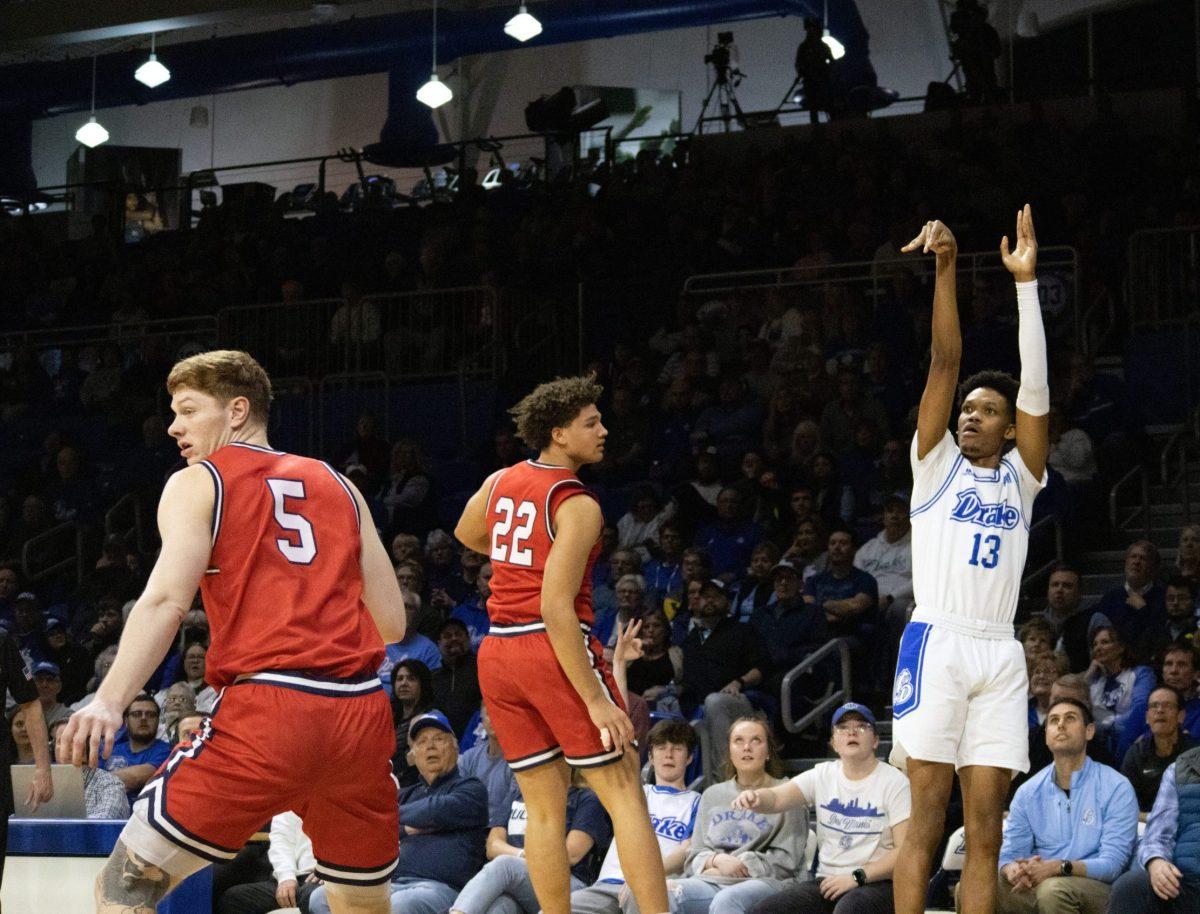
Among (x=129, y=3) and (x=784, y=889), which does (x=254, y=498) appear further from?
(x=129, y=3)

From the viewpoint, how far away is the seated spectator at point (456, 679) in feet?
33.5

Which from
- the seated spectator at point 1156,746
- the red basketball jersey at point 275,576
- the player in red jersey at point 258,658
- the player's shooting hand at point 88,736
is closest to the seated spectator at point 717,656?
the seated spectator at point 1156,746

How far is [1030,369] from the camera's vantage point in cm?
529

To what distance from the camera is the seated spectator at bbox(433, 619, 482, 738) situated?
1022cm

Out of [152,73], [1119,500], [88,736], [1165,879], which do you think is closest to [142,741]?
[1165,879]

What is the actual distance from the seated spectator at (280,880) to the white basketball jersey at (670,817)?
1.49 m

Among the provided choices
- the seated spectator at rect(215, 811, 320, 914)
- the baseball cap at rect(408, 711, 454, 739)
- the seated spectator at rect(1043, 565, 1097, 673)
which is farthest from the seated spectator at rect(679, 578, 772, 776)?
the seated spectator at rect(215, 811, 320, 914)

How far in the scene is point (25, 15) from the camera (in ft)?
68.1

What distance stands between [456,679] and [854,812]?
3.61m

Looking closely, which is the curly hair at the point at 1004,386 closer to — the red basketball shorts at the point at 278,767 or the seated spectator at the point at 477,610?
the red basketball shorts at the point at 278,767

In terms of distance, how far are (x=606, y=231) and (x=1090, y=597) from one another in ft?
24.3

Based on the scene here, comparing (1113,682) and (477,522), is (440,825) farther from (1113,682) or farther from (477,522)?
(1113,682)

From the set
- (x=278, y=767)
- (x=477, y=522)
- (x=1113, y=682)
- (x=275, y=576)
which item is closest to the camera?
(x=278, y=767)

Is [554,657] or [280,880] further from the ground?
[554,657]
